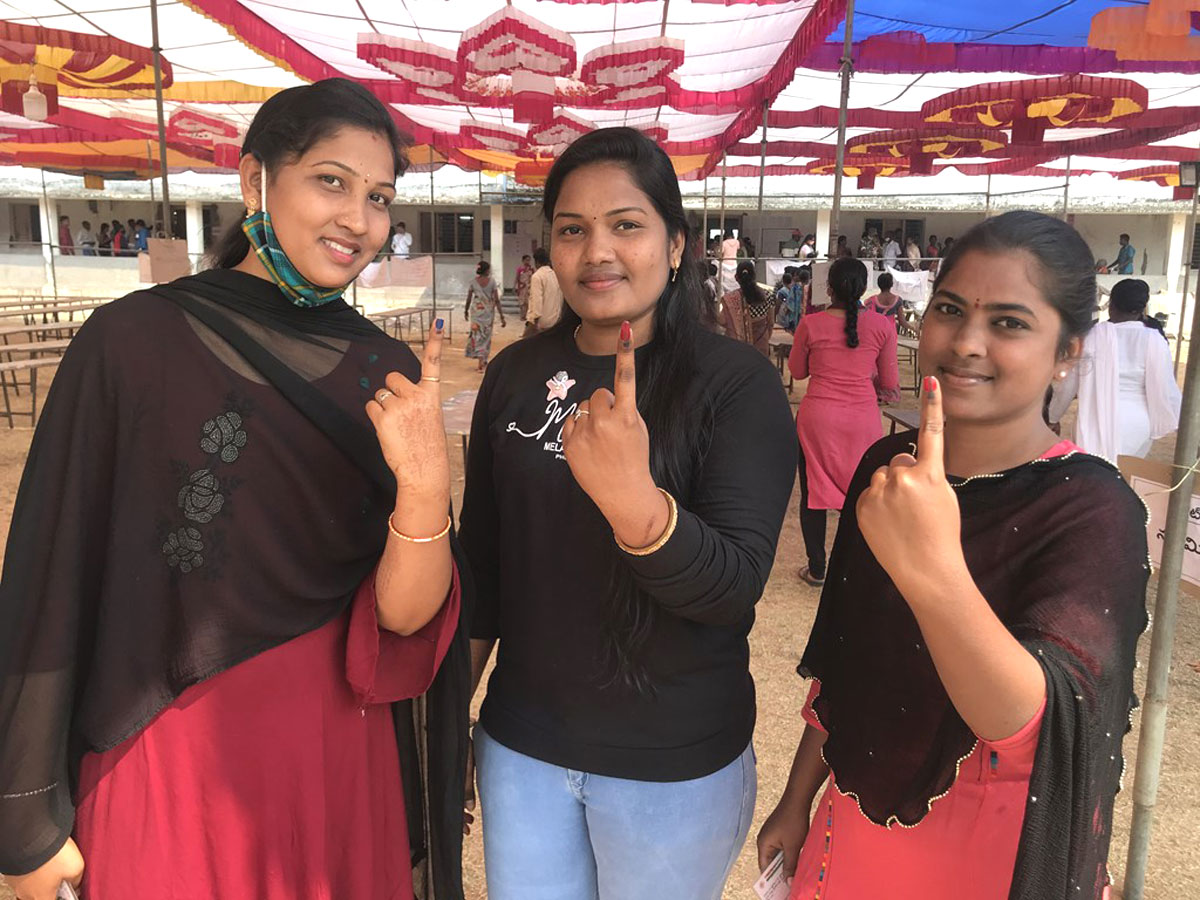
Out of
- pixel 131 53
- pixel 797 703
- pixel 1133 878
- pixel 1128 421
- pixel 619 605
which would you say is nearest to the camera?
pixel 619 605

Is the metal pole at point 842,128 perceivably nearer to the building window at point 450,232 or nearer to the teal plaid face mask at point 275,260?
the teal plaid face mask at point 275,260

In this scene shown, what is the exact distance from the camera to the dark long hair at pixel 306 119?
1306 mm

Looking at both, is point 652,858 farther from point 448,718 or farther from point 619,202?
point 619,202

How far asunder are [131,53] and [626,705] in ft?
24.8

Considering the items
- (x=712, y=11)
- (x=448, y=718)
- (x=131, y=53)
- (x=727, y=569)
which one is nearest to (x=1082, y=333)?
(x=727, y=569)

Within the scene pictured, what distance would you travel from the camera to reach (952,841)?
3.68 feet

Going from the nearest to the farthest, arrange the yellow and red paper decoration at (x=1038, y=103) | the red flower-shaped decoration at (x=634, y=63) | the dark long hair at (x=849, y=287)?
the dark long hair at (x=849, y=287)
the red flower-shaped decoration at (x=634, y=63)
the yellow and red paper decoration at (x=1038, y=103)

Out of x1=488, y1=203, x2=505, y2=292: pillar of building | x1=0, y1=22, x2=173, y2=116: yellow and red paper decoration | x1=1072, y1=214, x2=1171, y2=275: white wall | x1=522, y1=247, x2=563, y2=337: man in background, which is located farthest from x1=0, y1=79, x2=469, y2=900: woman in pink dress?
x1=1072, y1=214, x2=1171, y2=275: white wall

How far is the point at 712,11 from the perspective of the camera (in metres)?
6.14

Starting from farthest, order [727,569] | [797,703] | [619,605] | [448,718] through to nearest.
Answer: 1. [797,703]
2. [448,718]
3. [619,605]
4. [727,569]

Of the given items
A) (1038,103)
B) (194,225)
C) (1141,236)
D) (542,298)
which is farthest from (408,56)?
(1141,236)

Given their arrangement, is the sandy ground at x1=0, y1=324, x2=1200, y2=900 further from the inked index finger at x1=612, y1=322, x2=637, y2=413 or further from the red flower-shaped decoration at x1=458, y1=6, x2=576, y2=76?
the red flower-shaped decoration at x1=458, y1=6, x2=576, y2=76

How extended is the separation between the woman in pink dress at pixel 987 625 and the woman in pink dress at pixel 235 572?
64 cm

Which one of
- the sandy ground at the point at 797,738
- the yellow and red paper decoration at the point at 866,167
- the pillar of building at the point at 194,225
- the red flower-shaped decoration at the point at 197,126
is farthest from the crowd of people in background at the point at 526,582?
the pillar of building at the point at 194,225
